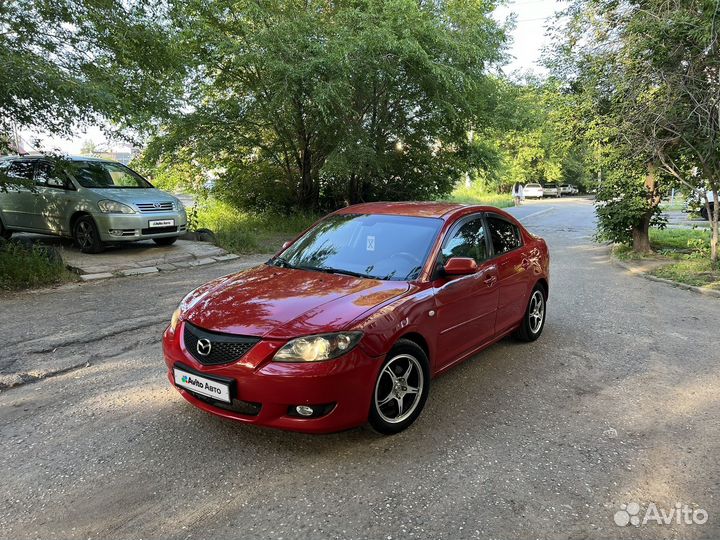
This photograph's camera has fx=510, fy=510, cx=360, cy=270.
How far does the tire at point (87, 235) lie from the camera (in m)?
9.62

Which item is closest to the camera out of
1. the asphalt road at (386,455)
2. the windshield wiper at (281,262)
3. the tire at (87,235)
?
the asphalt road at (386,455)

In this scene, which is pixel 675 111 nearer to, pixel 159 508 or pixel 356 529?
pixel 356 529

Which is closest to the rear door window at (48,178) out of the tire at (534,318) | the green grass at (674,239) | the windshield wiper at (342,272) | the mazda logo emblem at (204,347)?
the windshield wiper at (342,272)

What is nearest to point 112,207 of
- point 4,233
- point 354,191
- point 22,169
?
point 22,169

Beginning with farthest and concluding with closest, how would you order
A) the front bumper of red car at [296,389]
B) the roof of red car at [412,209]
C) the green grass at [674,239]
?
1. the green grass at [674,239]
2. the roof of red car at [412,209]
3. the front bumper of red car at [296,389]

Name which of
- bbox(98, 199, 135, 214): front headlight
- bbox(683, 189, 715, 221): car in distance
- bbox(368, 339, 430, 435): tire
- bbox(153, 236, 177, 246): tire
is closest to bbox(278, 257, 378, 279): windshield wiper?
bbox(368, 339, 430, 435): tire

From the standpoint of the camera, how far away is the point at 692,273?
9375 millimetres

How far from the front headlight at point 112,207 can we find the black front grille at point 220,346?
7.14 meters

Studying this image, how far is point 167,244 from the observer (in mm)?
11016

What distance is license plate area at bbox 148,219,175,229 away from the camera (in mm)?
9857

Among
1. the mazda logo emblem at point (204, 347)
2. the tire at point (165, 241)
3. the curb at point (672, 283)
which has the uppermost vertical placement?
the tire at point (165, 241)

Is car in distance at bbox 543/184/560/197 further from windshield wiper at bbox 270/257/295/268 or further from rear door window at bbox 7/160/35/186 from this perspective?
windshield wiper at bbox 270/257/295/268

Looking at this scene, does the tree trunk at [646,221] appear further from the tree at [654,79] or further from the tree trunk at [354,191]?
the tree trunk at [354,191]

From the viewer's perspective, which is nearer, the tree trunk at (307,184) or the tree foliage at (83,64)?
the tree foliage at (83,64)
